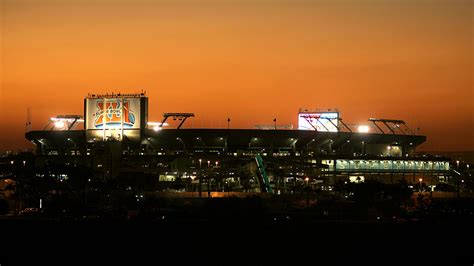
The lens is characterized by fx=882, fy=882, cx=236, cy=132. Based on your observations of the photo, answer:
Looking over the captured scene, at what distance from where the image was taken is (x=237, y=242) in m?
75.1

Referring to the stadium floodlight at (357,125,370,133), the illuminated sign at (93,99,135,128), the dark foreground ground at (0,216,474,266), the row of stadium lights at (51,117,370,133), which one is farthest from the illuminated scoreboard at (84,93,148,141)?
the dark foreground ground at (0,216,474,266)

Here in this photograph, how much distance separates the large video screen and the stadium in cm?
16

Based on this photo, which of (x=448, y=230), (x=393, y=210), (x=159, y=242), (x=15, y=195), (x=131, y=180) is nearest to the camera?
(x=159, y=242)

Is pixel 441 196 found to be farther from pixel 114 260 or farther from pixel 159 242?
pixel 114 260

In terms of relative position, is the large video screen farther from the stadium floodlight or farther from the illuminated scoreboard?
the illuminated scoreboard

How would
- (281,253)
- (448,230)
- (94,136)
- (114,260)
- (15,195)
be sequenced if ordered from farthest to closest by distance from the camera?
(94,136) < (15,195) < (448,230) < (281,253) < (114,260)

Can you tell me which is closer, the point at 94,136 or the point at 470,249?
the point at 470,249

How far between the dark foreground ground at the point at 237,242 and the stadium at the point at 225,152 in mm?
31915

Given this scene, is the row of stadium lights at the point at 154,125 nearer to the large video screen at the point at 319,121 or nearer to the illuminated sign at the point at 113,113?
the illuminated sign at the point at 113,113

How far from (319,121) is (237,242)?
7193 centimetres

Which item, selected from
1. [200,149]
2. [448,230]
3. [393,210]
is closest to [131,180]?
[200,149]

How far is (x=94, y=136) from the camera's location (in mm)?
131000

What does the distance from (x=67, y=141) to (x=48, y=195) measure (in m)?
30.3

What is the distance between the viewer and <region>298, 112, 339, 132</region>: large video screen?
144m
